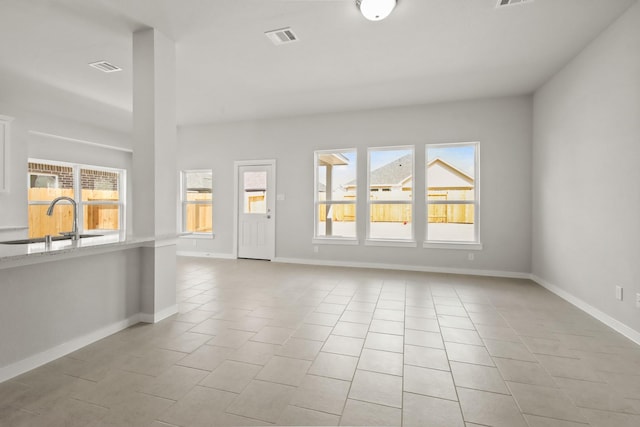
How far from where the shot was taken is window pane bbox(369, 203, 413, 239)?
557 cm

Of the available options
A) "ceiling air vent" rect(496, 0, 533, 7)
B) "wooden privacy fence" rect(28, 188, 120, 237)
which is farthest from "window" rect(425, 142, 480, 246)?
"wooden privacy fence" rect(28, 188, 120, 237)

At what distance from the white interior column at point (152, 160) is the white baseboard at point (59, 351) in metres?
0.26

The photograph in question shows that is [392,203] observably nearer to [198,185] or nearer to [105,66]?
[198,185]

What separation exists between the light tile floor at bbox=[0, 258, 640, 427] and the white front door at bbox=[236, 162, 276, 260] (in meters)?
2.72

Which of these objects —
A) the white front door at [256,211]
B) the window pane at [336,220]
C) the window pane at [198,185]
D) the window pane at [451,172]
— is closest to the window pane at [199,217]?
the window pane at [198,185]

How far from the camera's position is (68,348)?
2.41m

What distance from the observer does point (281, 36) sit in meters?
3.21

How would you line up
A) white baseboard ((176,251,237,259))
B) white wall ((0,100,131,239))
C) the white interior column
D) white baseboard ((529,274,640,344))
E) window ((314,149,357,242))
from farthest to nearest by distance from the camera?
white baseboard ((176,251,237,259)), window ((314,149,357,242)), white wall ((0,100,131,239)), the white interior column, white baseboard ((529,274,640,344))

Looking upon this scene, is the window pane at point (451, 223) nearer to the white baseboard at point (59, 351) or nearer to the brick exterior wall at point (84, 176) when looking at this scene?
the white baseboard at point (59, 351)

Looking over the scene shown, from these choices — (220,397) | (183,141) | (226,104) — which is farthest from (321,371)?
(183,141)

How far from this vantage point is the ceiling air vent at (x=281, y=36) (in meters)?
3.11

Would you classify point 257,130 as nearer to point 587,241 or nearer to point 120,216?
point 120,216

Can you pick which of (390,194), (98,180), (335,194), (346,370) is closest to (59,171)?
(98,180)

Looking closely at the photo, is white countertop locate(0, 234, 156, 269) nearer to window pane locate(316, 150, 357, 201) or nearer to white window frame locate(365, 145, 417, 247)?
window pane locate(316, 150, 357, 201)
